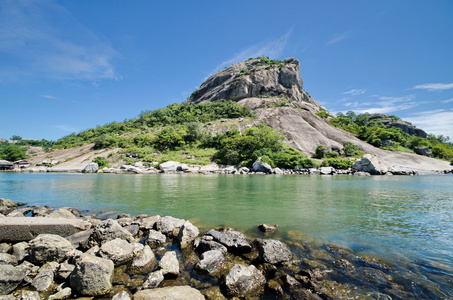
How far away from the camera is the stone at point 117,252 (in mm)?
6254

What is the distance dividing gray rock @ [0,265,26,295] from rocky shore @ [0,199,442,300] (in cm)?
2

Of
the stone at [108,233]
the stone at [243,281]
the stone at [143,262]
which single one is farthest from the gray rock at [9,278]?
the stone at [243,281]

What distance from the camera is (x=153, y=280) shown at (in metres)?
5.16

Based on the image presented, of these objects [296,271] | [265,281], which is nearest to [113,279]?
[265,281]

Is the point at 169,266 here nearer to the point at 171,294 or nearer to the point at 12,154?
the point at 171,294

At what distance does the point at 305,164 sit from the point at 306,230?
157ft

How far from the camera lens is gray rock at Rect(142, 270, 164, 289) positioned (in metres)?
5.07

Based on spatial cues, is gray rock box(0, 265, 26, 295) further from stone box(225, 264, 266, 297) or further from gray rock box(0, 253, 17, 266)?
stone box(225, 264, 266, 297)

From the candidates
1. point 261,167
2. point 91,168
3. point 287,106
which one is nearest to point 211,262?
point 261,167

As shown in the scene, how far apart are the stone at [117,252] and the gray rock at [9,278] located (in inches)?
70.6


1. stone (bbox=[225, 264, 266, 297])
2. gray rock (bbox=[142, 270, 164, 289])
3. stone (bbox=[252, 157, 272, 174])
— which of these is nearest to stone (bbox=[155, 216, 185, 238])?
gray rock (bbox=[142, 270, 164, 289])

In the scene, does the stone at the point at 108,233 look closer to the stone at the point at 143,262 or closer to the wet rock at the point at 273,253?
the stone at the point at 143,262

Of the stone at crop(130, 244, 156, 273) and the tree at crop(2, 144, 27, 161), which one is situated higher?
the tree at crop(2, 144, 27, 161)

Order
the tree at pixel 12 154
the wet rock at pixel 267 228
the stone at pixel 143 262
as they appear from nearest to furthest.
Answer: the stone at pixel 143 262
the wet rock at pixel 267 228
the tree at pixel 12 154
